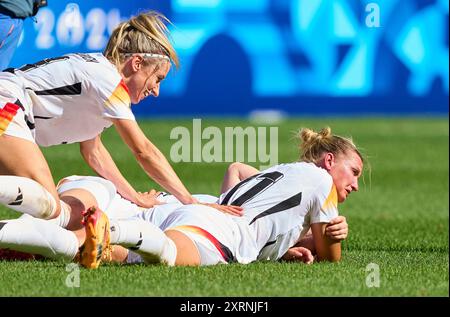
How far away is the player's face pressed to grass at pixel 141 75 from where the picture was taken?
18.9 feet

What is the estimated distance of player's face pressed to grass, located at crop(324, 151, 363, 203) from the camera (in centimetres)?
577

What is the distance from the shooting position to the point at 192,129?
15.6 metres

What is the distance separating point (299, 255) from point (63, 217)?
4.09 feet

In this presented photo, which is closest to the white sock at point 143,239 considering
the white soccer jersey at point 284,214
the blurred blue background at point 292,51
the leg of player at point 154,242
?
the leg of player at point 154,242

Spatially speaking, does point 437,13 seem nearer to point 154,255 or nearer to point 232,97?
point 232,97

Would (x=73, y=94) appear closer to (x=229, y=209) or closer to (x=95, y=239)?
(x=229, y=209)

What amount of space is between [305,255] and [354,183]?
53 cm

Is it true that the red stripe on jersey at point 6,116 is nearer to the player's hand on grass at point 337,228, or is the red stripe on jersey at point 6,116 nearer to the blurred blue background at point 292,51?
the player's hand on grass at point 337,228

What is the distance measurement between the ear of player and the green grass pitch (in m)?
0.07

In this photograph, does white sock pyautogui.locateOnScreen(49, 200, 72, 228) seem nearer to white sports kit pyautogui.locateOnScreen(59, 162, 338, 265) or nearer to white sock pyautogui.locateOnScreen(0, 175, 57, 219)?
white sock pyautogui.locateOnScreen(0, 175, 57, 219)

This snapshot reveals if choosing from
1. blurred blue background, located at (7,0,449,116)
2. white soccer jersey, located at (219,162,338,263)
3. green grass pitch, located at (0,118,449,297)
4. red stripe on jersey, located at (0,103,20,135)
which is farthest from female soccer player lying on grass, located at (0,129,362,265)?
blurred blue background, located at (7,0,449,116)

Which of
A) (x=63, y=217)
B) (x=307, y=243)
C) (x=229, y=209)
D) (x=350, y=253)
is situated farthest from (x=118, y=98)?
(x=350, y=253)
